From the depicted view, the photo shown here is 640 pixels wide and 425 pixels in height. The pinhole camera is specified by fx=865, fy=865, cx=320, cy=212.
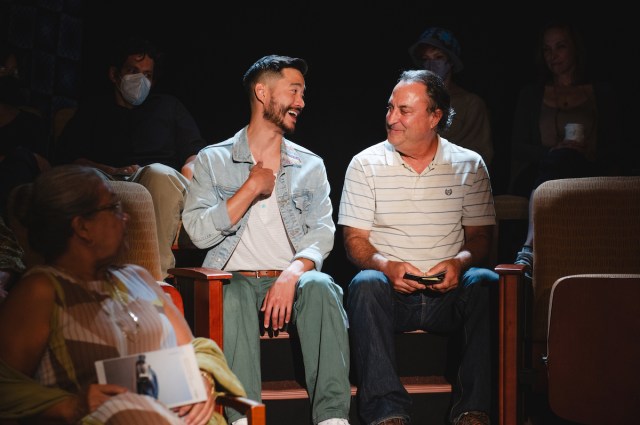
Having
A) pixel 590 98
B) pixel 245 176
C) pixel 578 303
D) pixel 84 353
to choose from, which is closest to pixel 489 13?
pixel 590 98

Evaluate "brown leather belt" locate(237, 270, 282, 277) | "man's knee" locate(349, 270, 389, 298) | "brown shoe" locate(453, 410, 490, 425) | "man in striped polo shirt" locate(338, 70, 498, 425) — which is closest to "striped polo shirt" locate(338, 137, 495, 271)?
"man in striped polo shirt" locate(338, 70, 498, 425)

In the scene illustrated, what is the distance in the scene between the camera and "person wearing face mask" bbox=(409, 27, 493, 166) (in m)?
4.57

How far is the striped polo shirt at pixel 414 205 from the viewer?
3623 millimetres

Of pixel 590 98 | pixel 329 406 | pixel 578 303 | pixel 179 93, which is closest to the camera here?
pixel 578 303

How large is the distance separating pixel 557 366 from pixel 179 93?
2.84 meters

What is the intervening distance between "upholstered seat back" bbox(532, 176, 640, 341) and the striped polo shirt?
13.4 inches

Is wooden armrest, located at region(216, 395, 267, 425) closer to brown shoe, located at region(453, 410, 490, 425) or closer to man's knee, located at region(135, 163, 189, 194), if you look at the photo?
brown shoe, located at region(453, 410, 490, 425)

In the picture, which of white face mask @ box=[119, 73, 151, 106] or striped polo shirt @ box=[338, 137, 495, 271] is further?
white face mask @ box=[119, 73, 151, 106]

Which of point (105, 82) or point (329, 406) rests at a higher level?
point (105, 82)

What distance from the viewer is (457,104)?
459cm

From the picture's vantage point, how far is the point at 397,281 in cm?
341

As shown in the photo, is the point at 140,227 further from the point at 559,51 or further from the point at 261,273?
the point at 559,51

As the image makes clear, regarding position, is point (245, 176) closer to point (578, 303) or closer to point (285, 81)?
point (285, 81)

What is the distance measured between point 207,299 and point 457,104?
2.08 m
